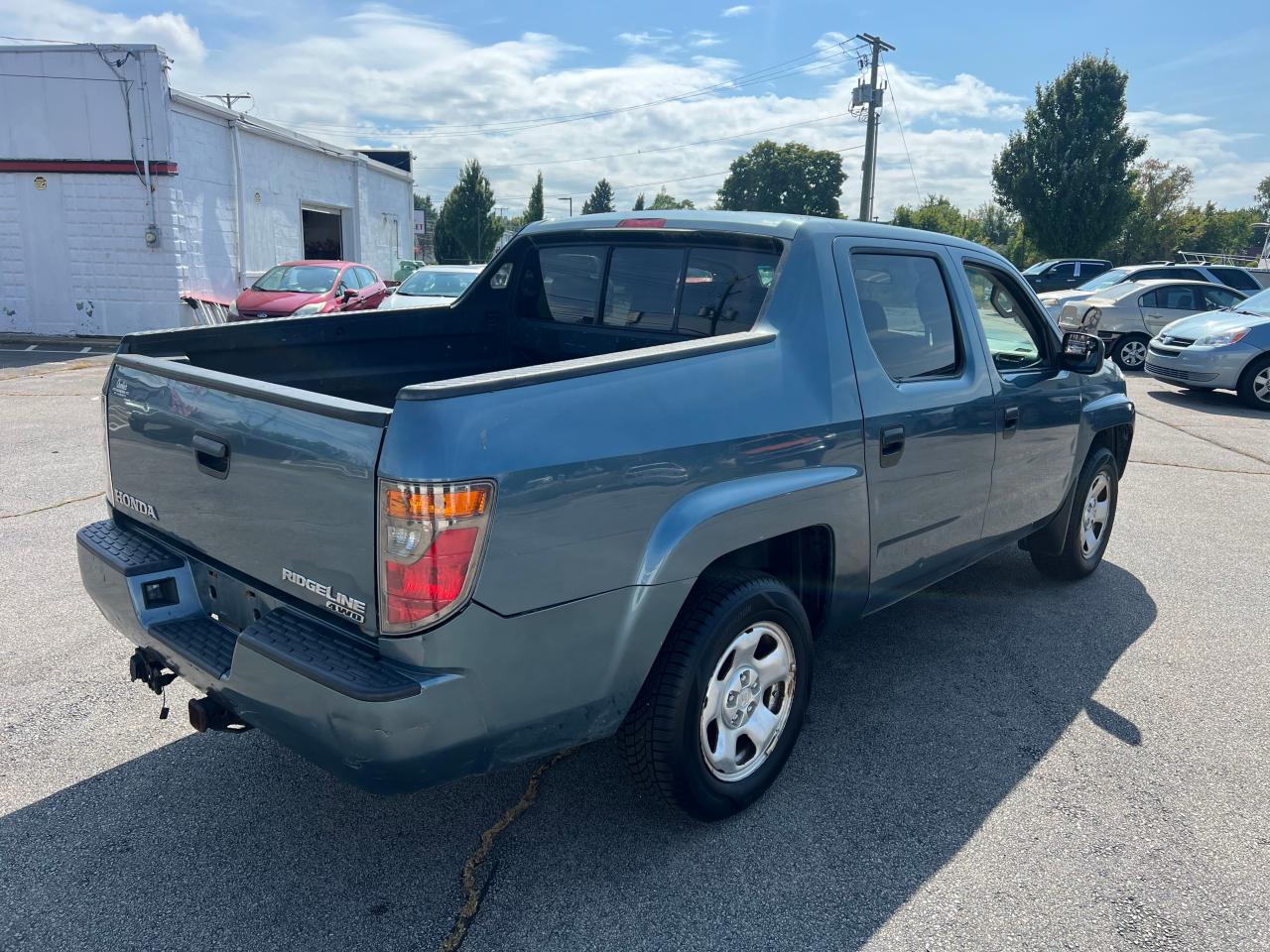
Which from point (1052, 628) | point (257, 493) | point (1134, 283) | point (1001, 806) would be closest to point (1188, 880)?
point (1001, 806)

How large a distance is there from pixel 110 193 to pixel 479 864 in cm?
1918

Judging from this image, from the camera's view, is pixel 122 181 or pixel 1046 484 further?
pixel 122 181

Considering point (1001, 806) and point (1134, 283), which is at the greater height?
point (1134, 283)

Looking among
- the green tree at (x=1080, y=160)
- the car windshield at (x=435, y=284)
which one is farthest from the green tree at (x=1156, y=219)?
the car windshield at (x=435, y=284)

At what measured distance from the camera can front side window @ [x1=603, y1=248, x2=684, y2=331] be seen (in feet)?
12.2

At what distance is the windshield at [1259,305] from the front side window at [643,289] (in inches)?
509

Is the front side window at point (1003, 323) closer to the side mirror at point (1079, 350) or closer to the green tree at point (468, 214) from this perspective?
the side mirror at point (1079, 350)

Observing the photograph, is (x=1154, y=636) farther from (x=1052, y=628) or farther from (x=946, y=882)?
(x=946, y=882)

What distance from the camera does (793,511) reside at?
3045mm

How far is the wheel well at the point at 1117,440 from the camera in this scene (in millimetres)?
5316

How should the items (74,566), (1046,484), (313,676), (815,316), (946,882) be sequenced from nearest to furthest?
(313,676) → (946,882) → (815,316) → (1046,484) → (74,566)

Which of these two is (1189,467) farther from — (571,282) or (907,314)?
(571,282)

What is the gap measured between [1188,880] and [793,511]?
1628 mm

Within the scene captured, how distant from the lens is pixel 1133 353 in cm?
1717
